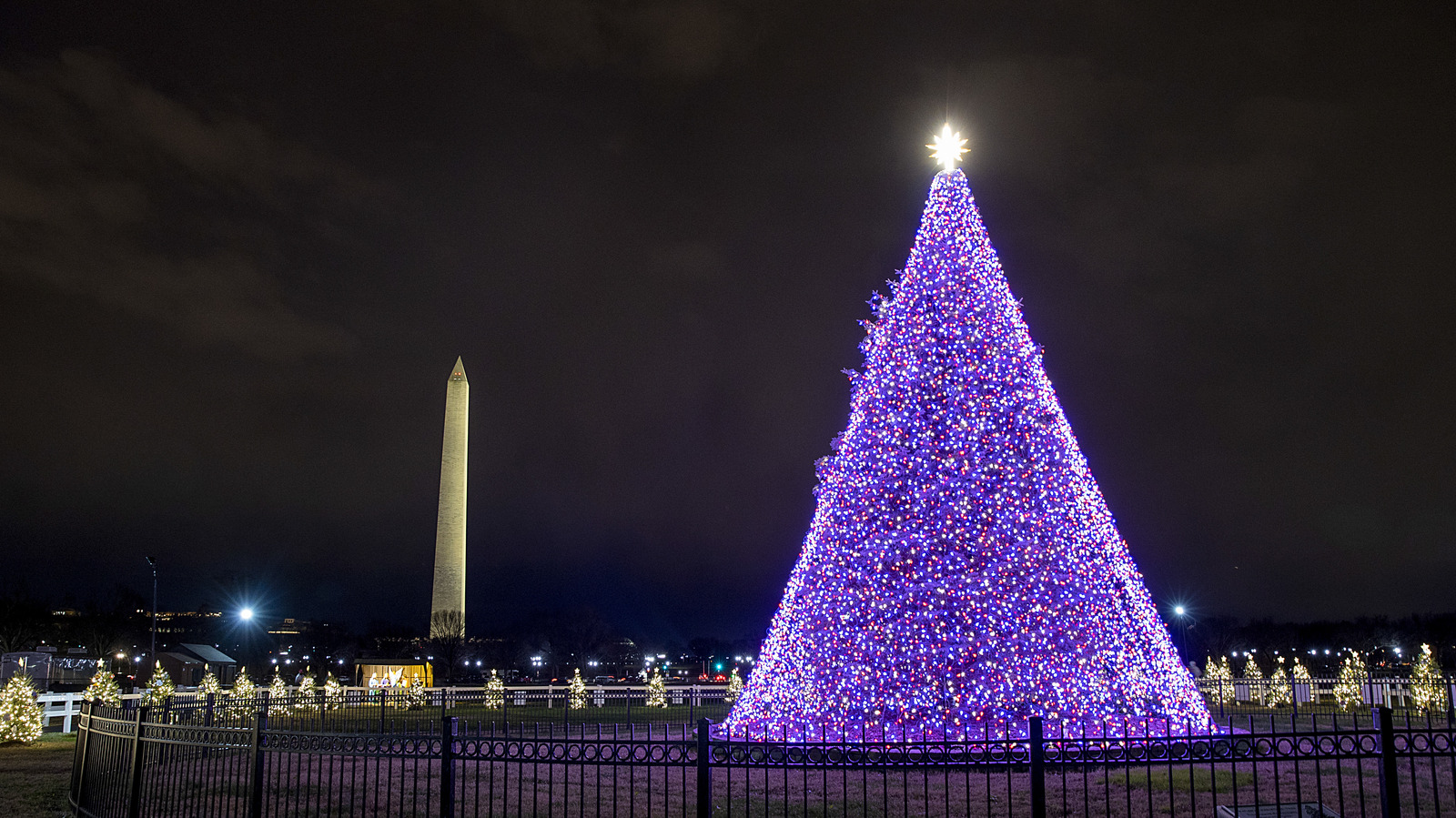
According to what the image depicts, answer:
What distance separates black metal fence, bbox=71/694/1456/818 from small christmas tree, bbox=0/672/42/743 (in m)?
6.84

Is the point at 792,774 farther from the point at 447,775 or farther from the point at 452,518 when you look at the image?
the point at 452,518

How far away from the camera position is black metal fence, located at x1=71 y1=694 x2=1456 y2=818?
24.8ft

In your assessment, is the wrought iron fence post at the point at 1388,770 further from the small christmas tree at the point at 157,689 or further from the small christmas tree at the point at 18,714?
the small christmas tree at the point at 18,714

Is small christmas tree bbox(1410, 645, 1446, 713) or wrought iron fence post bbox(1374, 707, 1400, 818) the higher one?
wrought iron fence post bbox(1374, 707, 1400, 818)

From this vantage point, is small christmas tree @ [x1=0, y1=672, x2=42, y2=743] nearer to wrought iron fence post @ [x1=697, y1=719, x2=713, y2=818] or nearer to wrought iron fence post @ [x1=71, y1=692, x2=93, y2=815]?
wrought iron fence post @ [x1=71, y1=692, x2=93, y2=815]

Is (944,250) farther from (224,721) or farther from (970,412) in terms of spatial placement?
(224,721)

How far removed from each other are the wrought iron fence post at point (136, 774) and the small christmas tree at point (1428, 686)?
2475 cm

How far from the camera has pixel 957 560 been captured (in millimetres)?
14227

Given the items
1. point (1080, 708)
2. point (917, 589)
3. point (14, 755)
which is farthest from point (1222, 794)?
point (14, 755)

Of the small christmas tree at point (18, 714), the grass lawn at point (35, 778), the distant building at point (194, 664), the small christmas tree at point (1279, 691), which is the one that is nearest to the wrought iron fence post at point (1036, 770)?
the grass lawn at point (35, 778)

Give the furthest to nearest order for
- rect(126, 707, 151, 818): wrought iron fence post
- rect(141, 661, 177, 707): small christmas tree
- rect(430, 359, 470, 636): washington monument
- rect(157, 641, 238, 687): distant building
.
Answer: rect(157, 641, 238, 687): distant building, rect(430, 359, 470, 636): washington monument, rect(141, 661, 177, 707): small christmas tree, rect(126, 707, 151, 818): wrought iron fence post

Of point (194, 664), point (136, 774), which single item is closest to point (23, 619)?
point (194, 664)

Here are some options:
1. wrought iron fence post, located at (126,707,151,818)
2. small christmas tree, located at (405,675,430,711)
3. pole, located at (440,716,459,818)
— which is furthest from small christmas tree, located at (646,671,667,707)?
pole, located at (440,716,459,818)

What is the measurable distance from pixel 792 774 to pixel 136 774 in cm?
843
